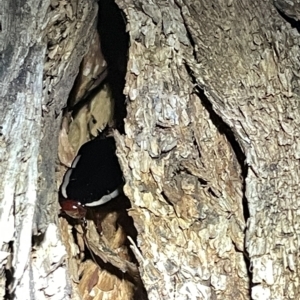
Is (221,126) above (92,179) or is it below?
above

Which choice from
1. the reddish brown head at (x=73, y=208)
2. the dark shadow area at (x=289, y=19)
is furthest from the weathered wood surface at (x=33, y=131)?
the dark shadow area at (x=289, y=19)

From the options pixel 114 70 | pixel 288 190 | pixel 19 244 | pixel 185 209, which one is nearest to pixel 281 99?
pixel 288 190

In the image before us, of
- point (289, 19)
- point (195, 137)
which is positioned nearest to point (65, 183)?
point (195, 137)

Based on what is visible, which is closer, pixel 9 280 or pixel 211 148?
pixel 9 280

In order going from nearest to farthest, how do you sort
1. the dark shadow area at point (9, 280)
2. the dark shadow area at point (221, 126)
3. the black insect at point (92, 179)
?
1. the dark shadow area at point (9, 280)
2. the dark shadow area at point (221, 126)
3. the black insect at point (92, 179)

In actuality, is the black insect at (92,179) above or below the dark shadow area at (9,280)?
above

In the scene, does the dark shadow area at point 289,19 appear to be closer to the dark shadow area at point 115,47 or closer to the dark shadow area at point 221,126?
the dark shadow area at point 221,126

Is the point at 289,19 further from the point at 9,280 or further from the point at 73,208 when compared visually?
the point at 9,280
